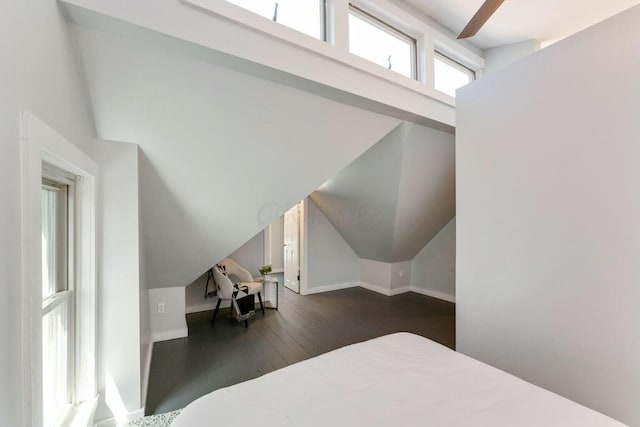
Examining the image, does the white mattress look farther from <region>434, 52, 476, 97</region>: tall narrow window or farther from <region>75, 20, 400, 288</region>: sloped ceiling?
<region>434, 52, 476, 97</region>: tall narrow window

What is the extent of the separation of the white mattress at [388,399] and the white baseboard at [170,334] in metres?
2.48

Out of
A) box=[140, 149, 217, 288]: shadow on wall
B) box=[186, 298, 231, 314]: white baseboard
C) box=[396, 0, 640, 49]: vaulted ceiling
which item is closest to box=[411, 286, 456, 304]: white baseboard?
box=[186, 298, 231, 314]: white baseboard

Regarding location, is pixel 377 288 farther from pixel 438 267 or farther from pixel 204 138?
pixel 204 138

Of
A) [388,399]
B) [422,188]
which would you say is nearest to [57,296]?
[388,399]

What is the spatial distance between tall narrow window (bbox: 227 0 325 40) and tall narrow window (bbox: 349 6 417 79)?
0.35 metres

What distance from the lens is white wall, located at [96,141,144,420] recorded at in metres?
1.80

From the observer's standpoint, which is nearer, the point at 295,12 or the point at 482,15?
the point at 482,15

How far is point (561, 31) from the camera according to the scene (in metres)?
2.78

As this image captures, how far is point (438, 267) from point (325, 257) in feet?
6.85

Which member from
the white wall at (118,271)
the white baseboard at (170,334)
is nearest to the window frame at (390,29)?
the white wall at (118,271)

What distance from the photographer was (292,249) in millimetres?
5414

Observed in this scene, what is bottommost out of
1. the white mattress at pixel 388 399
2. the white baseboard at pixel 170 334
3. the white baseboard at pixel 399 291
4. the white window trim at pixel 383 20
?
the white baseboard at pixel 399 291

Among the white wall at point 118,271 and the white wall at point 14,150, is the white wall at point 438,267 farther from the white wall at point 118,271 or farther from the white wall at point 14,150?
the white wall at point 14,150

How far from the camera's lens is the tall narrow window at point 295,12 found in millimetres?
1841
